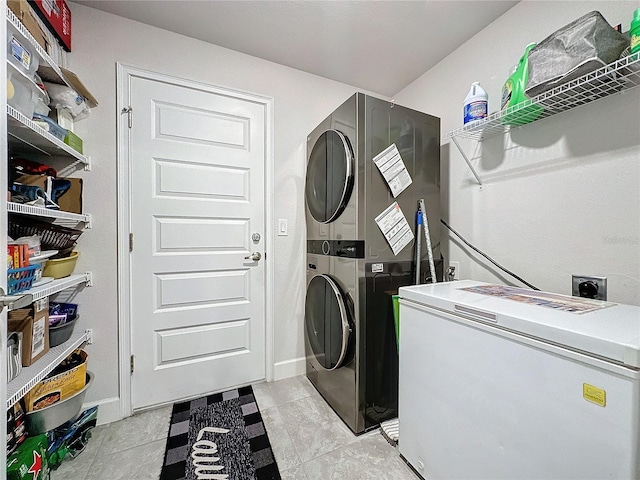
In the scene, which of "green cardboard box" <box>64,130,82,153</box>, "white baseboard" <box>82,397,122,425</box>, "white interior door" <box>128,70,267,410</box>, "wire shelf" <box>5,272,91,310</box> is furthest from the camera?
"white interior door" <box>128,70,267,410</box>

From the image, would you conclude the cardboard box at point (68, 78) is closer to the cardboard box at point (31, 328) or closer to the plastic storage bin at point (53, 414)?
the cardboard box at point (31, 328)

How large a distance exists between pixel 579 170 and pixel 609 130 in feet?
0.59

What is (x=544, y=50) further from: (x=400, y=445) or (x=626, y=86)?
(x=400, y=445)

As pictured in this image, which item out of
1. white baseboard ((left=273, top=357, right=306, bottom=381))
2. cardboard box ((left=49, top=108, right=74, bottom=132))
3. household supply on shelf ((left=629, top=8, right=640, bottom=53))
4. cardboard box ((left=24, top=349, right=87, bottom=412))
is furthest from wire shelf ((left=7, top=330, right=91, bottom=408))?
household supply on shelf ((left=629, top=8, right=640, bottom=53))

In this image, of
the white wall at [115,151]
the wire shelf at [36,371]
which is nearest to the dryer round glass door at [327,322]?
the white wall at [115,151]

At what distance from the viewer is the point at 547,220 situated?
1368 mm

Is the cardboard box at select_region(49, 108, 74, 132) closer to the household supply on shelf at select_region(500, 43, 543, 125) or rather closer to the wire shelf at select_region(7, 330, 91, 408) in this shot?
the wire shelf at select_region(7, 330, 91, 408)

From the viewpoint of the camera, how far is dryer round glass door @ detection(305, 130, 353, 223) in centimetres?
151

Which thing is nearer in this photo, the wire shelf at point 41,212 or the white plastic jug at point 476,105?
the wire shelf at point 41,212

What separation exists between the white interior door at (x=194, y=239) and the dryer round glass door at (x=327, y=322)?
1.30 ft

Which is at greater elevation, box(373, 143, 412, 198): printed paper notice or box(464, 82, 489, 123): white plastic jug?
box(464, 82, 489, 123): white plastic jug

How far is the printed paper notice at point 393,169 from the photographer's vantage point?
58.3 inches

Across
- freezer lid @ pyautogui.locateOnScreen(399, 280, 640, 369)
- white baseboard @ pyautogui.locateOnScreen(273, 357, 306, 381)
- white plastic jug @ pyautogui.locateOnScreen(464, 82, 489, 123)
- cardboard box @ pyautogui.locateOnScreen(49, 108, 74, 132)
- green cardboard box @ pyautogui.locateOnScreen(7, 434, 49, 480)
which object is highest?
white plastic jug @ pyautogui.locateOnScreen(464, 82, 489, 123)

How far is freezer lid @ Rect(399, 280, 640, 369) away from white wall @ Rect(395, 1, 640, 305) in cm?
33
